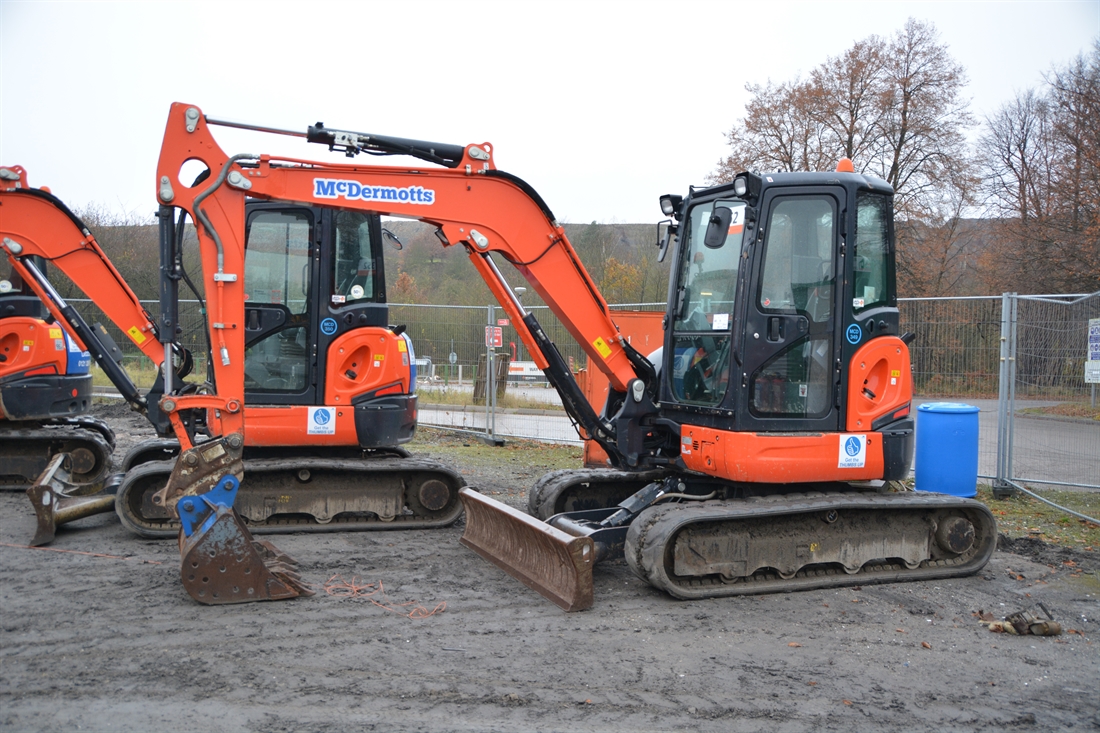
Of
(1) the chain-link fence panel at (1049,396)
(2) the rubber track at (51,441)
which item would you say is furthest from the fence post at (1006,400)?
Answer: (2) the rubber track at (51,441)

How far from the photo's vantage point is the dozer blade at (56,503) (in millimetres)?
7398

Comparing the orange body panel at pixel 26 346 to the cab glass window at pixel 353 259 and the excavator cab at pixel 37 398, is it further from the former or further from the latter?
the cab glass window at pixel 353 259

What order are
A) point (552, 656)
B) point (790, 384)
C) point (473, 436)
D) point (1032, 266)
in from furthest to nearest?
point (1032, 266) < point (473, 436) < point (790, 384) < point (552, 656)

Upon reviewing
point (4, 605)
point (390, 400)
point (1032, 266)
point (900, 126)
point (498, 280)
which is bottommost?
point (4, 605)

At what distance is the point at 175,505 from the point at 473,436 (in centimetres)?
917

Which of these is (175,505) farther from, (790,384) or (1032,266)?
(1032,266)

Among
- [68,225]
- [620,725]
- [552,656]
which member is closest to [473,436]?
[68,225]

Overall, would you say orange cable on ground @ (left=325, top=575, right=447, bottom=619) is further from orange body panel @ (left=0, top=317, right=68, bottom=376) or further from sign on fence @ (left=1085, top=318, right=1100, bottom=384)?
sign on fence @ (left=1085, top=318, right=1100, bottom=384)

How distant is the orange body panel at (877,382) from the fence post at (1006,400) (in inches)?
156

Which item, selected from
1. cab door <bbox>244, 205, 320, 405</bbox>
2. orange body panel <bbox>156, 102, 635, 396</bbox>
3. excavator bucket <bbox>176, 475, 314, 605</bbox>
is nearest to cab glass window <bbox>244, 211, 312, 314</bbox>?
cab door <bbox>244, 205, 320, 405</bbox>

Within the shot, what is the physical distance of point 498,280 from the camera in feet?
22.1

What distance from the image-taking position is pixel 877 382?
6.48 meters

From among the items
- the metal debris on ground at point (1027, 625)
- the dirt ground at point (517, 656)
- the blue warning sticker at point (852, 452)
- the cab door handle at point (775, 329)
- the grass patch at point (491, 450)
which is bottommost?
the dirt ground at point (517, 656)

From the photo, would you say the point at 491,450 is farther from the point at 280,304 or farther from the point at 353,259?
the point at 280,304
